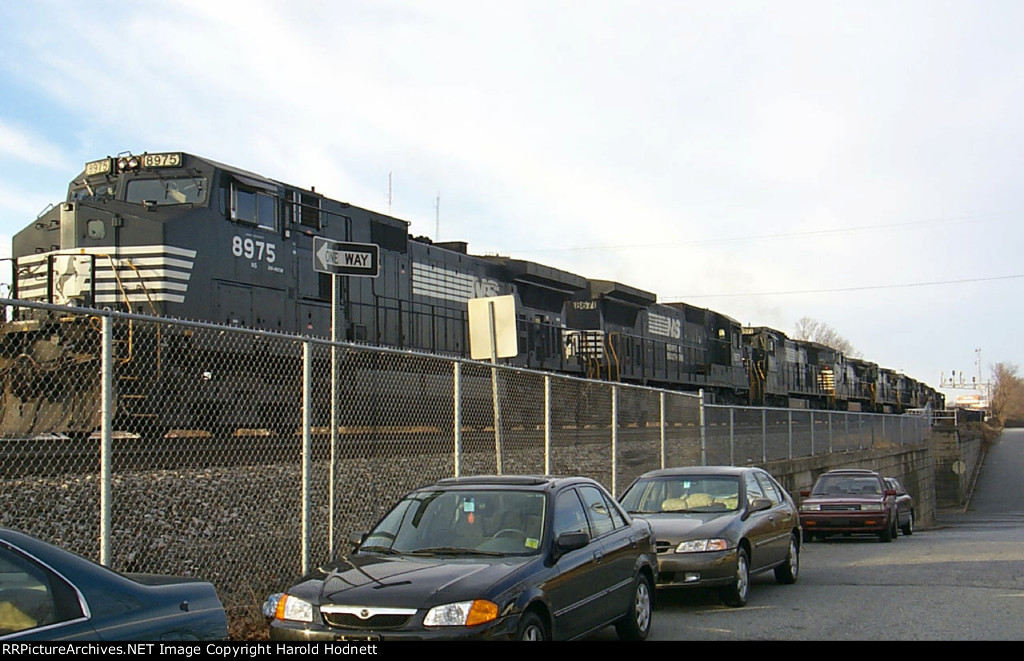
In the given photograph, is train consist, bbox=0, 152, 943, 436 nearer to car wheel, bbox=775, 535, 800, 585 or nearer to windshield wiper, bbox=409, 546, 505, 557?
A: windshield wiper, bbox=409, 546, 505, 557

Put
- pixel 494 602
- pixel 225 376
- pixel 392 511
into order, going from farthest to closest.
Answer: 1. pixel 225 376
2. pixel 392 511
3. pixel 494 602

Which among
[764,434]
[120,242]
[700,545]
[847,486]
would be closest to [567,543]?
[700,545]

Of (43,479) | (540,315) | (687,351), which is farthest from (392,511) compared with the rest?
(687,351)

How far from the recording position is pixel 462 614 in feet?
17.5

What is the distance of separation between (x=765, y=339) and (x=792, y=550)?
3246 cm

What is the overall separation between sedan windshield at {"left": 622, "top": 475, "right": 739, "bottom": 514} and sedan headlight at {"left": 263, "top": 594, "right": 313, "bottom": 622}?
5.47 metres

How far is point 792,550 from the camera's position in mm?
11398

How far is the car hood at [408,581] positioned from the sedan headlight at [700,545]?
11.8ft

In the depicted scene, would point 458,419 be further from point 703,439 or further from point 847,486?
point 847,486

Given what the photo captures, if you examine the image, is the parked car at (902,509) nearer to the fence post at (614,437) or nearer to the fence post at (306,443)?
the fence post at (614,437)

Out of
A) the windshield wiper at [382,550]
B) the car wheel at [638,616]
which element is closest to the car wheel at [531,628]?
the windshield wiper at [382,550]

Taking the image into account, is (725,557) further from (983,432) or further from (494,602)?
(983,432)

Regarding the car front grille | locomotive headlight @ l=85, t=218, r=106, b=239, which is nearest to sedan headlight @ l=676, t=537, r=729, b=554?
the car front grille

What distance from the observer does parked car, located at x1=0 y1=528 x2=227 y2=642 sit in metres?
3.64
